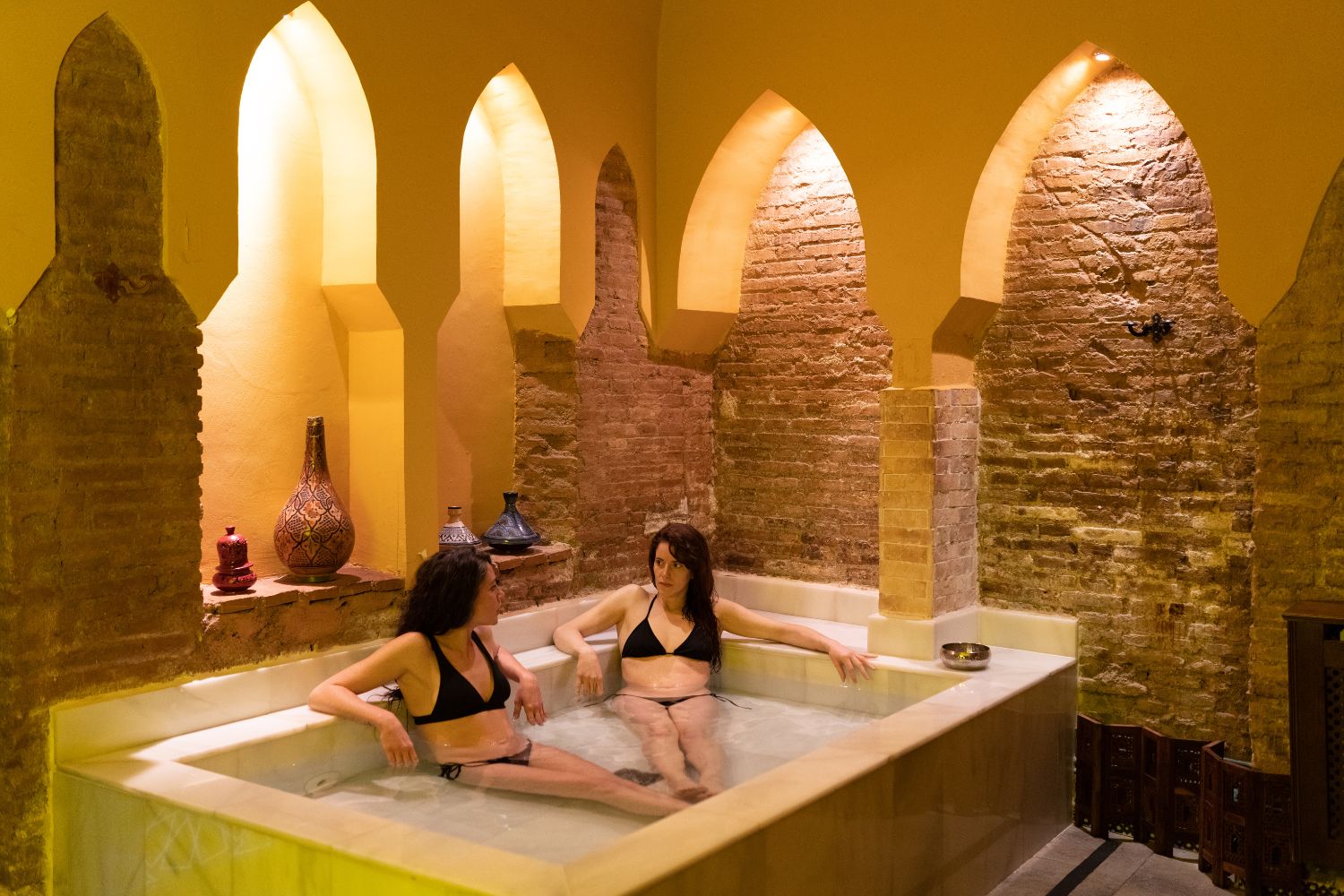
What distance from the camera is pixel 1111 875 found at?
4.80 metres

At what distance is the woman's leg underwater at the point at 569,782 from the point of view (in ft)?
13.2

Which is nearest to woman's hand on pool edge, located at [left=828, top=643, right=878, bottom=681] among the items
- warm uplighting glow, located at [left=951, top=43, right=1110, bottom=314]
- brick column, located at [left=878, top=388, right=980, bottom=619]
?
brick column, located at [left=878, top=388, right=980, bottom=619]

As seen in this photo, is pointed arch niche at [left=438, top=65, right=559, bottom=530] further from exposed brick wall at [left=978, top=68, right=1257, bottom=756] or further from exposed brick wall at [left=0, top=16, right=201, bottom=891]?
exposed brick wall at [left=978, top=68, right=1257, bottom=756]

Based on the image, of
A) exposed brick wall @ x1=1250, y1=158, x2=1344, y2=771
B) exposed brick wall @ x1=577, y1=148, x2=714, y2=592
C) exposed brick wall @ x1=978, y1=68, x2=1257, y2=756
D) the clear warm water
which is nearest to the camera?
the clear warm water

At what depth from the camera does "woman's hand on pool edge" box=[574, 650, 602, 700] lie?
5.30 meters

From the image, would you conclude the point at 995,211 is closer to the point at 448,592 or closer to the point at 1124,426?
the point at 1124,426

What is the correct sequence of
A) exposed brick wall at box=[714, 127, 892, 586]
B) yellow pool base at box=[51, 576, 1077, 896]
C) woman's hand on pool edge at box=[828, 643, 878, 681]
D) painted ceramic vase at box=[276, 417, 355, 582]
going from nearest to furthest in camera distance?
yellow pool base at box=[51, 576, 1077, 896] → painted ceramic vase at box=[276, 417, 355, 582] → woman's hand on pool edge at box=[828, 643, 878, 681] → exposed brick wall at box=[714, 127, 892, 586]

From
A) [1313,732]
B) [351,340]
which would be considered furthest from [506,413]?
[1313,732]

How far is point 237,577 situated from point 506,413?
70.0 inches

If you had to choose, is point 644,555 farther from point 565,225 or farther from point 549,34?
point 549,34

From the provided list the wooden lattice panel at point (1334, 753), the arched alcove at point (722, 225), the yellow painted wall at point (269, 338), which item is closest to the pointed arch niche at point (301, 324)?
the yellow painted wall at point (269, 338)

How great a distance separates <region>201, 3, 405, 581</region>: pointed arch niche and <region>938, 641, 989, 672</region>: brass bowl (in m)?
2.42

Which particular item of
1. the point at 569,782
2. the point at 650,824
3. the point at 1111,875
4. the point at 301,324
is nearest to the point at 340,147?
the point at 301,324

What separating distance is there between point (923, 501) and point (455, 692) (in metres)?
2.29
